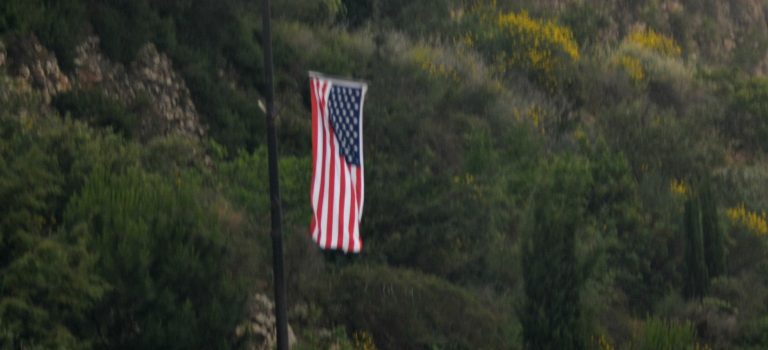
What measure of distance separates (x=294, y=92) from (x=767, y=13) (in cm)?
3260

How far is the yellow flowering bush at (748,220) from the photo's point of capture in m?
33.0

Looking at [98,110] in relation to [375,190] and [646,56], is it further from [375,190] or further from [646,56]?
[646,56]

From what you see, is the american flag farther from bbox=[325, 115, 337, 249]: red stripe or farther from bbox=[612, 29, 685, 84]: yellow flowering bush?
bbox=[612, 29, 685, 84]: yellow flowering bush

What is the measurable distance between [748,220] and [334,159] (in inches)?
727

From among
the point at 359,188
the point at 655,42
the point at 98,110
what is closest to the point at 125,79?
the point at 98,110

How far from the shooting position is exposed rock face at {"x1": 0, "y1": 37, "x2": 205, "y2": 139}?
25.4m

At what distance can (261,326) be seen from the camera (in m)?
21.9

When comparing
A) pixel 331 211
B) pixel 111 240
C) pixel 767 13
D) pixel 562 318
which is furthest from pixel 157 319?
pixel 767 13

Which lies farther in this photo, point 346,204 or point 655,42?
point 655,42

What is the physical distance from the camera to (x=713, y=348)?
87.5 feet

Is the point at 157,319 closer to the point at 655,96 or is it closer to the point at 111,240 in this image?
the point at 111,240

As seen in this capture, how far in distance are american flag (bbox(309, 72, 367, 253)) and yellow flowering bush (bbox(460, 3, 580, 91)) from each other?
2264cm

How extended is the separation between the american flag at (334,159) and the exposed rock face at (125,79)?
9.29 m

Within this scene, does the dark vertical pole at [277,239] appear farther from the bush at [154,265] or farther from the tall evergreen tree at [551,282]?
the tall evergreen tree at [551,282]
